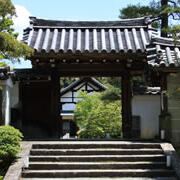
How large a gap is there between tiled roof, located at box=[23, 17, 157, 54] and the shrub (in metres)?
3.65

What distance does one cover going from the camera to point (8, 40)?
281 inches

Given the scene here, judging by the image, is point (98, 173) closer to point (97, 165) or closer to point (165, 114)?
point (97, 165)

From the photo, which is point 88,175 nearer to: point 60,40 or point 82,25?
point 60,40

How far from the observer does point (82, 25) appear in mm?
13305

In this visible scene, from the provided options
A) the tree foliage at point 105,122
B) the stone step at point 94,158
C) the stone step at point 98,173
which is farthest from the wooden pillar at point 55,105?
the tree foliage at point 105,122

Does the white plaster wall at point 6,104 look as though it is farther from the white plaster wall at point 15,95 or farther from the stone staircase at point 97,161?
the stone staircase at point 97,161

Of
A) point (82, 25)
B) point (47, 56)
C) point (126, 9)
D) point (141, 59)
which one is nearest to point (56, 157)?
point (47, 56)

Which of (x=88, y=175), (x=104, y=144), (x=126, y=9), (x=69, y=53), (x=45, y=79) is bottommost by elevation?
(x=88, y=175)

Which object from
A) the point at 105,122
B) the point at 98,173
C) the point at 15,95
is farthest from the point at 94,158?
the point at 105,122

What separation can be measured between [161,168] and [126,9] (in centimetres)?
1234

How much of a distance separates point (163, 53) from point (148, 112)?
8.00ft

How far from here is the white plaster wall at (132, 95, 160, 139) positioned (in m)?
11.5

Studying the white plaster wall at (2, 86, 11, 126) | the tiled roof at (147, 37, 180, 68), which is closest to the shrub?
the white plaster wall at (2, 86, 11, 126)

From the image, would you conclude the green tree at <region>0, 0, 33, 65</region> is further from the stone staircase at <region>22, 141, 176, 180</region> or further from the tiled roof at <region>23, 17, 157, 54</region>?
the tiled roof at <region>23, 17, 157, 54</region>
